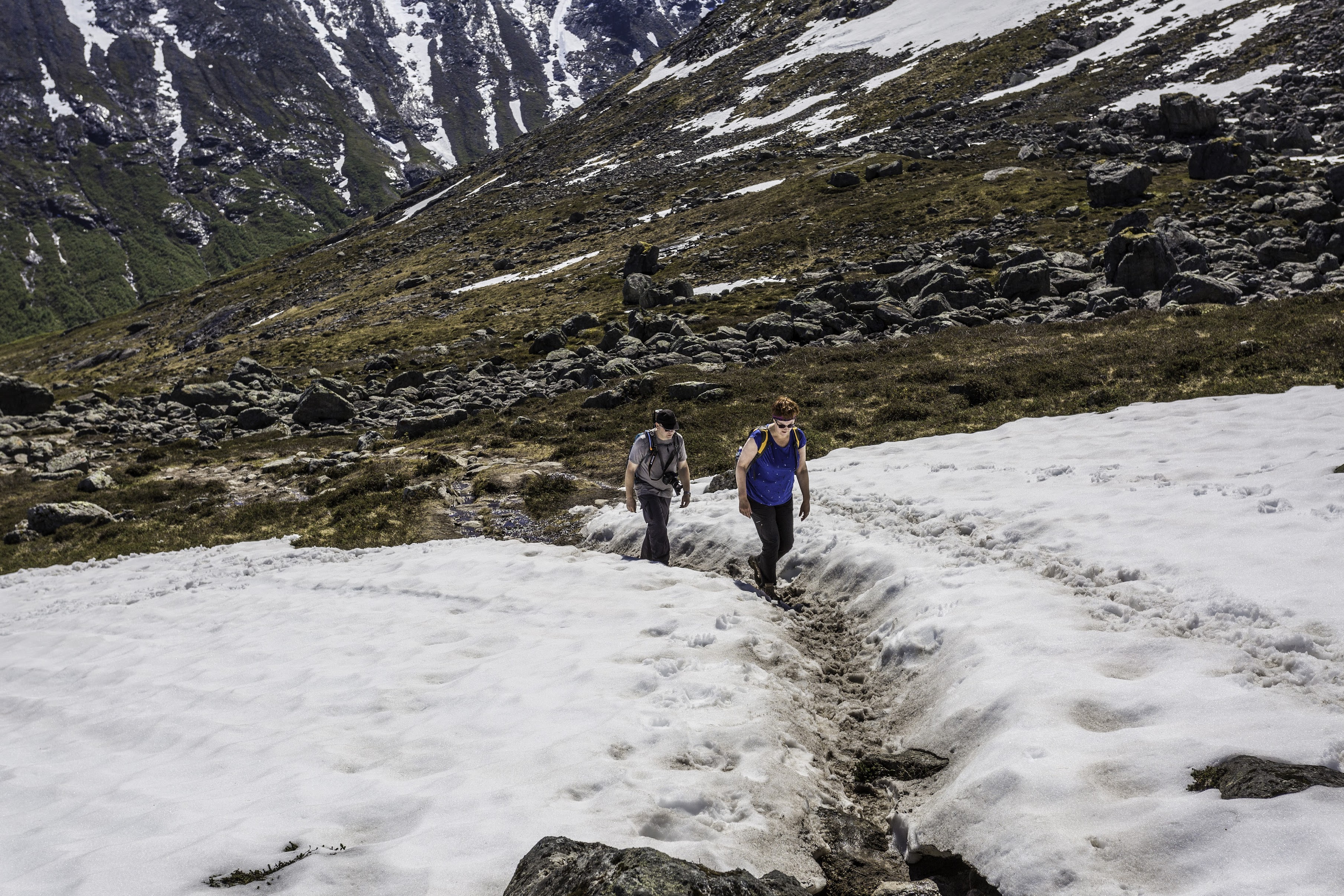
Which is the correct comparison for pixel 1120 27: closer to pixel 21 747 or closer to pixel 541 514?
pixel 541 514

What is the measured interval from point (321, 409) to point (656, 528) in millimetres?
31666

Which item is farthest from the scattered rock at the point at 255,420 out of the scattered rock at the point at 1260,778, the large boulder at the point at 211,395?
the scattered rock at the point at 1260,778

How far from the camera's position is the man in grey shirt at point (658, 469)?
11469 millimetres

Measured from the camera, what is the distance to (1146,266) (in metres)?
32.5

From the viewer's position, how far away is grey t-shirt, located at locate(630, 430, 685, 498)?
11.7 m

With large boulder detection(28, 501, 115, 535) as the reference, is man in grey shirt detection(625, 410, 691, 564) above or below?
below

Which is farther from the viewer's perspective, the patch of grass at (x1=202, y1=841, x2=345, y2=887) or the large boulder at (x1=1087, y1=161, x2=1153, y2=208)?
the large boulder at (x1=1087, y1=161, x2=1153, y2=208)

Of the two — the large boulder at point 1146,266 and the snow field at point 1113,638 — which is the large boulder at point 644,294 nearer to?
the large boulder at point 1146,266

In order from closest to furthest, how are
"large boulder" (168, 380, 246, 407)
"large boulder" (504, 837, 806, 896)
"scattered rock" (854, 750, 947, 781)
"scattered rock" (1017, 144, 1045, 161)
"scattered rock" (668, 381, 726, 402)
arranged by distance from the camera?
1. "large boulder" (504, 837, 806, 896)
2. "scattered rock" (854, 750, 947, 781)
3. "scattered rock" (668, 381, 726, 402)
4. "large boulder" (168, 380, 246, 407)
5. "scattered rock" (1017, 144, 1045, 161)

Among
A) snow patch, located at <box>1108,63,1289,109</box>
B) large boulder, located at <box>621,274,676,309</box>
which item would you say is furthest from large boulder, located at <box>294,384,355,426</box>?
snow patch, located at <box>1108,63,1289,109</box>

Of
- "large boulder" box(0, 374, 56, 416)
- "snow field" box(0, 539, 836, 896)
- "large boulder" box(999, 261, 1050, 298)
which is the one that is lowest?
"snow field" box(0, 539, 836, 896)

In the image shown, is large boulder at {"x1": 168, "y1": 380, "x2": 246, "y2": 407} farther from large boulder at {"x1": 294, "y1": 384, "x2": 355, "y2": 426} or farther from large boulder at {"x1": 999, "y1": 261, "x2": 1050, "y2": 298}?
large boulder at {"x1": 999, "y1": 261, "x2": 1050, "y2": 298}

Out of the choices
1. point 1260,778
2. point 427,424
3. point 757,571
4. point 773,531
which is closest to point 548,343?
point 427,424

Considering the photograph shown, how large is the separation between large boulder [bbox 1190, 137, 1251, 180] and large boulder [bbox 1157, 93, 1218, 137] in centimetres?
983
